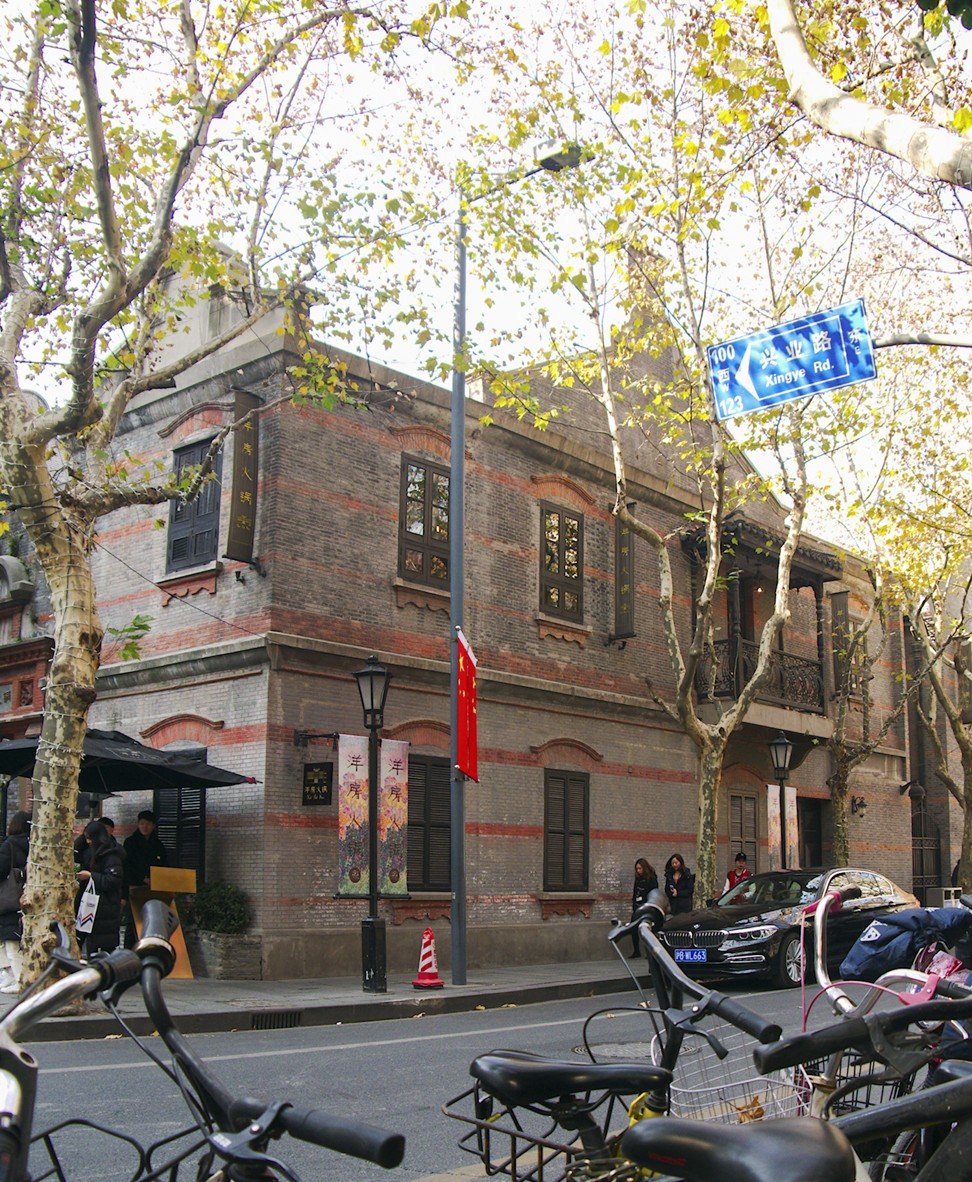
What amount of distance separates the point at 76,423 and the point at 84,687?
2507 millimetres

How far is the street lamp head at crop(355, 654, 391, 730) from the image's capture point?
48.1 feet

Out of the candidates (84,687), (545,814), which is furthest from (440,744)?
(84,687)

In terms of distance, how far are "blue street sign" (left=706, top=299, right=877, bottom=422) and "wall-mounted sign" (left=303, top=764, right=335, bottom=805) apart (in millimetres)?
7114

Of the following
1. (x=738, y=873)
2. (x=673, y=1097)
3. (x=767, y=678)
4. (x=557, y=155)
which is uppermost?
(x=557, y=155)

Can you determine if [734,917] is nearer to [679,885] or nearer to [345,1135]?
[679,885]

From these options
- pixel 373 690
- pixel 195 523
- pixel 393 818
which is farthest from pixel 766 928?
pixel 195 523

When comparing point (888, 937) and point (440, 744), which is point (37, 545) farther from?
point (888, 937)

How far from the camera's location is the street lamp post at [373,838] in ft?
46.1

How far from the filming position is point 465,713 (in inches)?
613

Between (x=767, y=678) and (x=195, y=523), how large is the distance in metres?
10.2

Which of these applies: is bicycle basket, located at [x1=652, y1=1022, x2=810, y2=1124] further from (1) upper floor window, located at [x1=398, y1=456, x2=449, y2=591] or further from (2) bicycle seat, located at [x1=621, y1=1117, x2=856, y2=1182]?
(1) upper floor window, located at [x1=398, y1=456, x2=449, y2=591]

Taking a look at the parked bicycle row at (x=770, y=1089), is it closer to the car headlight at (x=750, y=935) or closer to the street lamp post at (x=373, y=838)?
the street lamp post at (x=373, y=838)

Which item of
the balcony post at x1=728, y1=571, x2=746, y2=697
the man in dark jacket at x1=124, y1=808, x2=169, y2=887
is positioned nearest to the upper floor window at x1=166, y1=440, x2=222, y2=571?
the man in dark jacket at x1=124, y1=808, x2=169, y2=887

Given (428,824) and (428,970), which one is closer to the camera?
(428,970)
